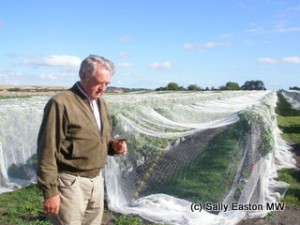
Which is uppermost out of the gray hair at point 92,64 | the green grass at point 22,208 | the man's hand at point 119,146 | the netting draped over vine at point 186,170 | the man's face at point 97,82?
the gray hair at point 92,64

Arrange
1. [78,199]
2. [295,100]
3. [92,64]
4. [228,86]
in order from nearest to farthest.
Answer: [92,64]
[78,199]
[295,100]
[228,86]

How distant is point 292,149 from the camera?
40.7 feet

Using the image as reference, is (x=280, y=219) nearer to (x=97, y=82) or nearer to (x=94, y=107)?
(x=94, y=107)

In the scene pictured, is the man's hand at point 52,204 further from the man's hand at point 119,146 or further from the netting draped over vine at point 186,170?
the netting draped over vine at point 186,170

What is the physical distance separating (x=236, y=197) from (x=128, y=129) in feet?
5.68

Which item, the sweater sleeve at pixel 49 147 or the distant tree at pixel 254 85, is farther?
the distant tree at pixel 254 85

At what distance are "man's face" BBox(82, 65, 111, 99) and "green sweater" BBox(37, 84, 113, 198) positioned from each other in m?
0.06

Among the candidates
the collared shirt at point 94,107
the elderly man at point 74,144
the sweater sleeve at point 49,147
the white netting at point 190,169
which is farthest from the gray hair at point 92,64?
the white netting at point 190,169

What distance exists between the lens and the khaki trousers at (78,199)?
9.77 feet

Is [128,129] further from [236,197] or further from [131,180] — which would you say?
[236,197]

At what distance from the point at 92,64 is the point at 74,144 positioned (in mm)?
499

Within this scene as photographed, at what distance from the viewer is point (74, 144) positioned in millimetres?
2934

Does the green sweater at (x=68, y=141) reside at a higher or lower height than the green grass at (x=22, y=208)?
higher

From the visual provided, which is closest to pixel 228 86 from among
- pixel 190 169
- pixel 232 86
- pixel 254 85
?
pixel 232 86
